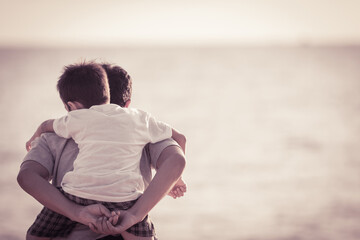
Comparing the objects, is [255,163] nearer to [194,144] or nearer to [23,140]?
[194,144]

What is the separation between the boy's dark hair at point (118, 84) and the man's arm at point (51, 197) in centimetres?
45

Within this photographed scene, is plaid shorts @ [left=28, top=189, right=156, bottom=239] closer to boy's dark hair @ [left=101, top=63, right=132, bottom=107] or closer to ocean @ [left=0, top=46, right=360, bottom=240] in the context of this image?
boy's dark hair @ [left=101, top=63, right=132, bottom=107]

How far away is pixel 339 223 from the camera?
342 inches

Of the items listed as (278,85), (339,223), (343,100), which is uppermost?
(278,85)

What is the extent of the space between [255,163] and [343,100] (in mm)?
22965

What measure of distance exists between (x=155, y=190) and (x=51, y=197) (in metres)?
0.40

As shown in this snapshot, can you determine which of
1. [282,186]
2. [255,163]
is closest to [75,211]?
[282,186]

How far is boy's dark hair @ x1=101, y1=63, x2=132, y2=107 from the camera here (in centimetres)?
239

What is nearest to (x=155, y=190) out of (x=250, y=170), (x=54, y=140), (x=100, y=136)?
(x=100, y=136)

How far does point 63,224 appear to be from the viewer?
217 cm

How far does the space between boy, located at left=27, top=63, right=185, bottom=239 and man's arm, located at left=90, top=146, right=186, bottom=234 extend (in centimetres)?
6

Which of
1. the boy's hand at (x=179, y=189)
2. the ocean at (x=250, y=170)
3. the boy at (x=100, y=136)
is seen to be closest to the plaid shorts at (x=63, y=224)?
the boy at (x=100, y=136)

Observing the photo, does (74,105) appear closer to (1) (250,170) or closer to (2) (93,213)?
(2) (93,213)

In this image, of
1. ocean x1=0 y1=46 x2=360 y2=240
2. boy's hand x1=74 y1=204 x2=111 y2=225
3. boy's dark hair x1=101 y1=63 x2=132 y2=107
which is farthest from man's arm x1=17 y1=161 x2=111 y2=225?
ocean x1=0 y1=46 x2=360 y2=240
